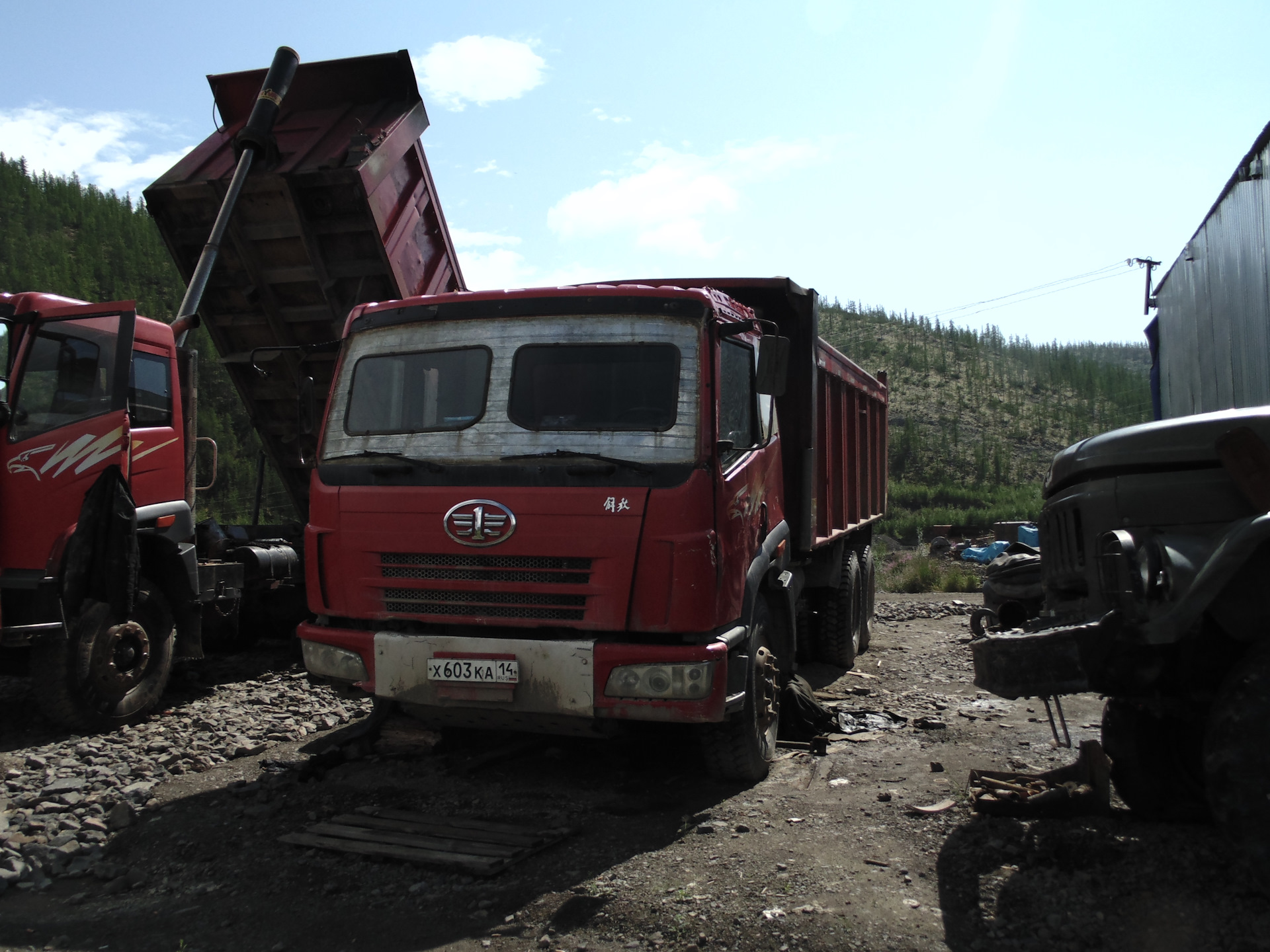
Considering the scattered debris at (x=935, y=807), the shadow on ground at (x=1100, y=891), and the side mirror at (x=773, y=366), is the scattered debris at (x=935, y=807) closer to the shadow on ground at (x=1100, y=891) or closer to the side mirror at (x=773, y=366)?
the shadow on ground at (x=1100, y=891)

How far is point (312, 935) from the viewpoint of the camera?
10.7ft

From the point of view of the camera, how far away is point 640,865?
3.74 metres

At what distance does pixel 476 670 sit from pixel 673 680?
2.88 ft

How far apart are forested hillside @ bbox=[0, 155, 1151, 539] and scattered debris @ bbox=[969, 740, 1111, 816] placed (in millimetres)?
23706

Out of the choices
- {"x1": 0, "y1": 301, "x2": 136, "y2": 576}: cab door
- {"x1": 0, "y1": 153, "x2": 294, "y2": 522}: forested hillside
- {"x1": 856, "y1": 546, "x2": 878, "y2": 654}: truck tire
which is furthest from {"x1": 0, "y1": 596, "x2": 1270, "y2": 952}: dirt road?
{"x1": 0, "y1": 153, "x2": 294, "y2": 522}: forested hillside

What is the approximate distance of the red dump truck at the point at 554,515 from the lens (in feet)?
13.3

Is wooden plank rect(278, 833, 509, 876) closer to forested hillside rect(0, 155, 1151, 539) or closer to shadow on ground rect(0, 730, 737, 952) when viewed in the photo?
shadow on ground rect(0, 730, 737, 952)

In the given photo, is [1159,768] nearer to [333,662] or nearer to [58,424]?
[333,662]

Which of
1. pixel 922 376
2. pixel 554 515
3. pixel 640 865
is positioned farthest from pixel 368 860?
pixel 922 376

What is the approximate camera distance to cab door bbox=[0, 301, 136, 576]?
18.3 feet

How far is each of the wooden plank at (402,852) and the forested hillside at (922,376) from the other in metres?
22.5

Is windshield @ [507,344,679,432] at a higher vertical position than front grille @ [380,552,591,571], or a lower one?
higher

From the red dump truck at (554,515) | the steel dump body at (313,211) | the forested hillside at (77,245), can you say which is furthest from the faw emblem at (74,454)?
the forested hillside at (77,245)

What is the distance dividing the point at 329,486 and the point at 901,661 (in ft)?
19.9
